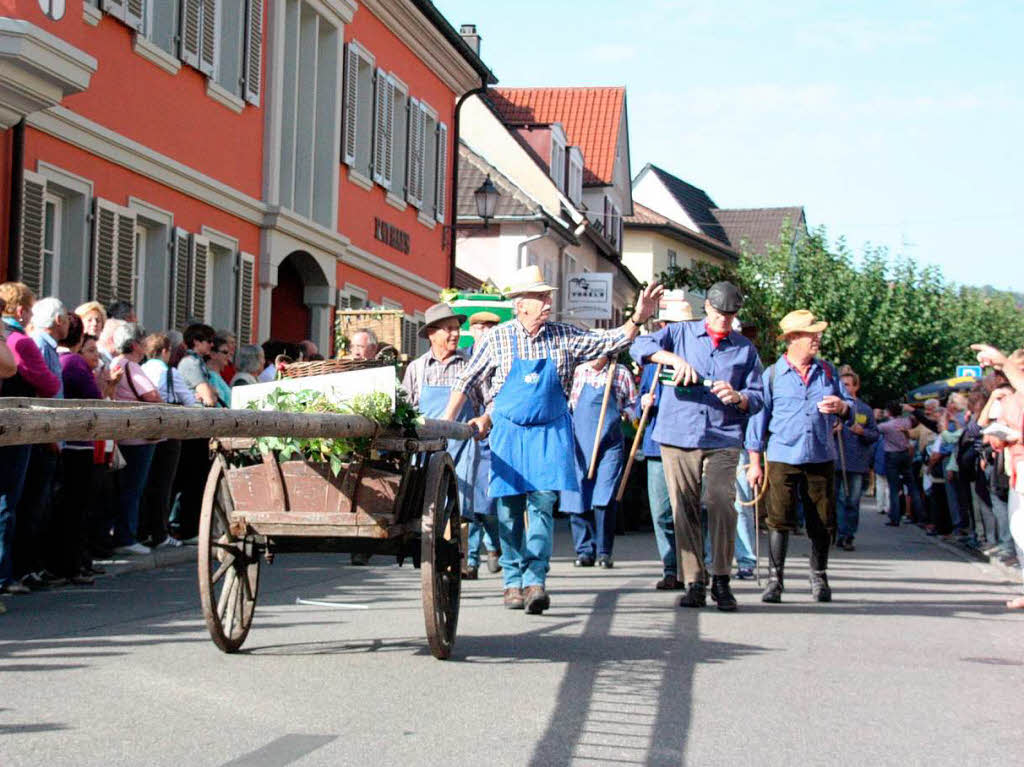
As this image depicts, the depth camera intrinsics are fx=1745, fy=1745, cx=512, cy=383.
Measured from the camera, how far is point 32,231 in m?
15.2

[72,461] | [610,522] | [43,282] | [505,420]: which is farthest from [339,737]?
[43,282]

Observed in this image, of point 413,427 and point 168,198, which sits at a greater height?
point 168,198

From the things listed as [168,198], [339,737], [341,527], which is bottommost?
[339,737]

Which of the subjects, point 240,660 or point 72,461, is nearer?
point 240,660

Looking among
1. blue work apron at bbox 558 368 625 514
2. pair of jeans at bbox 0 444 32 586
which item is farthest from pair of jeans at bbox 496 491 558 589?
blue work apron at bbox 558 368 625 514

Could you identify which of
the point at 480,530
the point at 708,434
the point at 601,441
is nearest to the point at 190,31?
the point at 601,441

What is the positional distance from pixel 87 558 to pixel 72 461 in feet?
2.42

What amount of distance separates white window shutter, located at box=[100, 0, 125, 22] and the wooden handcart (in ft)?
31.3

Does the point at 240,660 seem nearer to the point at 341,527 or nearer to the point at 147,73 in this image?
the point at 341,527

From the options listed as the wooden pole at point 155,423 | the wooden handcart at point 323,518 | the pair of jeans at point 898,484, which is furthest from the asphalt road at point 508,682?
the pair of jeans at point 898,484

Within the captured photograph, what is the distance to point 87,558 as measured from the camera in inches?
464

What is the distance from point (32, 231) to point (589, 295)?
23.6 meters

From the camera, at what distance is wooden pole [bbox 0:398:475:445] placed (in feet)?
14.6

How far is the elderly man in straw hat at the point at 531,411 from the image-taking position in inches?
376
